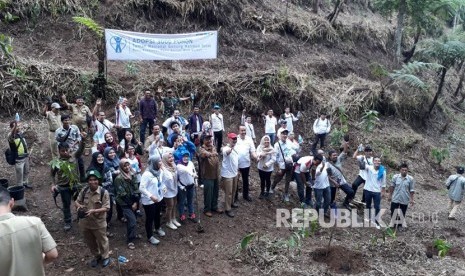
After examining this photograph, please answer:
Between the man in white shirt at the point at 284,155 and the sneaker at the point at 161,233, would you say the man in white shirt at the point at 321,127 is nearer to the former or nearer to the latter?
the man in white shirt at the point at 284,155

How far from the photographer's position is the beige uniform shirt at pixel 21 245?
262 cm

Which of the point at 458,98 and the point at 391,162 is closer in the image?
the point at 391,162

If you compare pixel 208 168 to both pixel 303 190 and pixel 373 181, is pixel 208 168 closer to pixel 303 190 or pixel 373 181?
pixel 303 190

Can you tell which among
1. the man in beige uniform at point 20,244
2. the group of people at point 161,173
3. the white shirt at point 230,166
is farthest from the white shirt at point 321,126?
the man in beige uniform at point 20,244

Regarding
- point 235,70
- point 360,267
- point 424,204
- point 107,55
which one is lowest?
point 424,204

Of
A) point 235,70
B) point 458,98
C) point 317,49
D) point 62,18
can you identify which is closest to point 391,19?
point 458,98

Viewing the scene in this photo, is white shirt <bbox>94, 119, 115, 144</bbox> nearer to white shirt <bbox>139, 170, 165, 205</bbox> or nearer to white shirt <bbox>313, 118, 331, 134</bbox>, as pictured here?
white shirt <bbox>139, 170, 165, 205</bbox>

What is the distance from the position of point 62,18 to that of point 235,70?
245 inches

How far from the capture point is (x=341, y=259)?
7633 mm

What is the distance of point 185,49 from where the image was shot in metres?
12.7

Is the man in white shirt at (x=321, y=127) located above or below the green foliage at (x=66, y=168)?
below

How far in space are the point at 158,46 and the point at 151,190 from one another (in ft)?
20.8

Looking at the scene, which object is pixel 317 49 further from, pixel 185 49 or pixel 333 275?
pixel 333 275

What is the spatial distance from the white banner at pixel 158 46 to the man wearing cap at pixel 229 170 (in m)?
4.74
